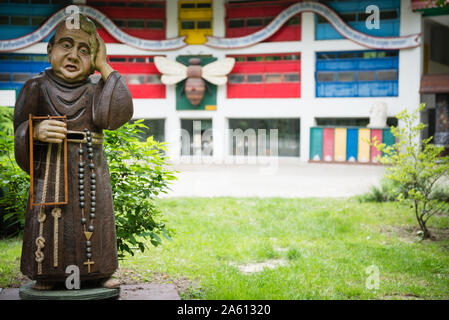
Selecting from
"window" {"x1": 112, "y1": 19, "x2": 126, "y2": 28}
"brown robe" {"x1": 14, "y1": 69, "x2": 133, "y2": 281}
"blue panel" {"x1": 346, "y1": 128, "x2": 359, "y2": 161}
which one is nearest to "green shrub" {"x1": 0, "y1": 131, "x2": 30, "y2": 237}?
"brown robe" {"x1": 14, "y1": 69, "x2": 133, "y2": 281}

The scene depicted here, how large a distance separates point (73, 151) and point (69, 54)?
33.5 inches

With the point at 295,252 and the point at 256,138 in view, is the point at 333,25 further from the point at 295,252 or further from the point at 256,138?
the point at 295,252

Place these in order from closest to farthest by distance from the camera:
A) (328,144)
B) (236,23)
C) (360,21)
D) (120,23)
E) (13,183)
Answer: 1. (13,183)
2. (360,21)
3. (328,144)
4. (236,23)
5. (120,23)

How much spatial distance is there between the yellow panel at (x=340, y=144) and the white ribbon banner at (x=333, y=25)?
378 centimetres

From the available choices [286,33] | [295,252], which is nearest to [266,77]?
[286,33]

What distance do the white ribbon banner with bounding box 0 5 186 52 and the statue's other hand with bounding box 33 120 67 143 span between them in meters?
19.0

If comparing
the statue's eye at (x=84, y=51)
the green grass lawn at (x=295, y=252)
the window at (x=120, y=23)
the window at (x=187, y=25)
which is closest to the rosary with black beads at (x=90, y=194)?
the statue's eye at (x=84, y=51)

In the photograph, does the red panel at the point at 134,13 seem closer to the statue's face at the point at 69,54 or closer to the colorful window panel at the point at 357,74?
the colorful window panel at the point at 357,74

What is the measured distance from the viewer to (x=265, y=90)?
22.7 m

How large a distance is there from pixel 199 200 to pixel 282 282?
6.06m

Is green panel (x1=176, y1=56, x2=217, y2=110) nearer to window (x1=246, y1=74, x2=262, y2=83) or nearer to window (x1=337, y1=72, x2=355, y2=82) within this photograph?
window (x1=246, y1=74, x2=262, y2=83)

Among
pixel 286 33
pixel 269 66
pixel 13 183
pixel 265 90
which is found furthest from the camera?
pixel 265 90

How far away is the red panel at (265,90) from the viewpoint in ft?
73.5

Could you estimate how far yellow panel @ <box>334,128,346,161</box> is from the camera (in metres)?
21.6
